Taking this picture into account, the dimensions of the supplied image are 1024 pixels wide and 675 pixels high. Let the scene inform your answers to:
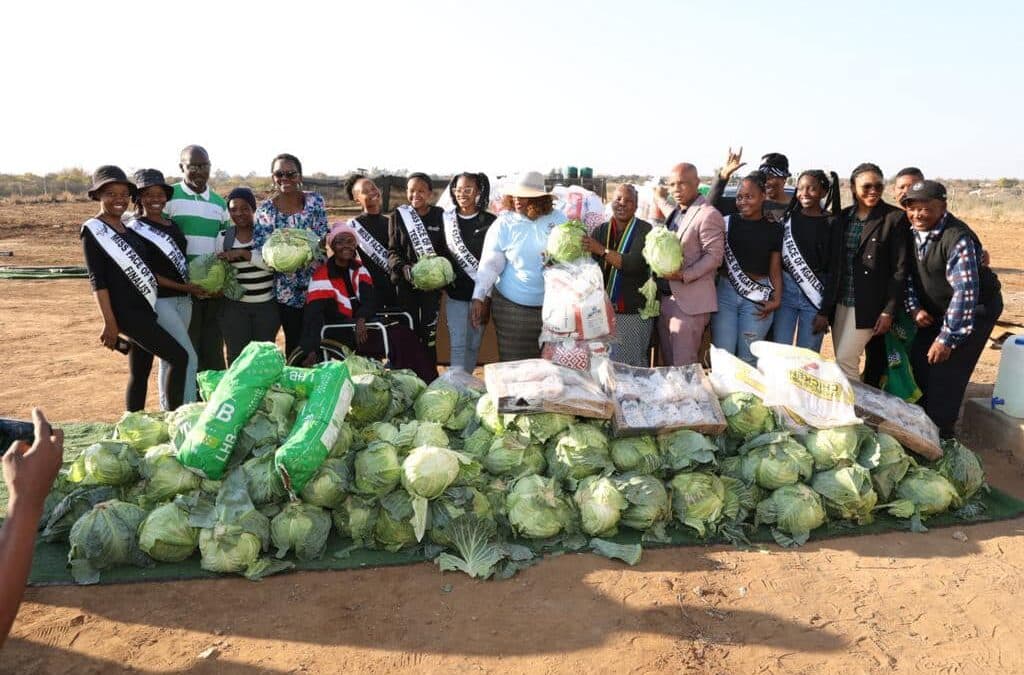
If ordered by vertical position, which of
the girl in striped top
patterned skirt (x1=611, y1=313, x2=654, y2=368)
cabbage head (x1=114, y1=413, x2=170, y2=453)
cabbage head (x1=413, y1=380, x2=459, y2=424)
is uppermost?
the girl in striped top

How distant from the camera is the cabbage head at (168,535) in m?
3.90

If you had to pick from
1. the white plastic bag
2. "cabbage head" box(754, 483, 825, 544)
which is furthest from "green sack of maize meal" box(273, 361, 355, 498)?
the white plastic bag

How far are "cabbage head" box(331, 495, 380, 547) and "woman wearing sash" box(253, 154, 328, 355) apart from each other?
87.6 inches

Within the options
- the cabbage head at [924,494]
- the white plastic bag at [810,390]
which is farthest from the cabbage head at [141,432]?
the cabbage head at [924,494]

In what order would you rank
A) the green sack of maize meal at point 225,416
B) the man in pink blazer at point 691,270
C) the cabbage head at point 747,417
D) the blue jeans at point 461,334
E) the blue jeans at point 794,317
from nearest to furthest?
the green sack of maize meal at point 225,416 < the cabbage head at point 747,417 < the man in pink blazer at point 691,270 < the blue jeans at point 794,317 < the blue jeans at point 461,334

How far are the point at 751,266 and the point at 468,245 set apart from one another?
8.10ft

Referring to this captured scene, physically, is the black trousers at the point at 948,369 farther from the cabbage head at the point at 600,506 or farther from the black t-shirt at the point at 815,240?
the cabbage head at the point at 600,506

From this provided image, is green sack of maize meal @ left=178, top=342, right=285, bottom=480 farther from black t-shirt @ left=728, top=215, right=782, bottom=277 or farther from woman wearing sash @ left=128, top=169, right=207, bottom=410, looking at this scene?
black t-shirt @ left=728, top=215, right=782, bottom=277

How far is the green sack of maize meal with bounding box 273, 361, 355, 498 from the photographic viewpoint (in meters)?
3.99

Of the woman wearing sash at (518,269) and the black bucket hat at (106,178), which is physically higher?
the black bucket hat at (106,178)

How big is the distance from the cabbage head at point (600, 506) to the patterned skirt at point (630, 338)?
1891 millimetres

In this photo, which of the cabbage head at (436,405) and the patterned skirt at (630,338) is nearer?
the cabbage head at (436,405)

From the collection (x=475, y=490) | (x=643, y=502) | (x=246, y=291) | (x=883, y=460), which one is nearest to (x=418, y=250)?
(x=246, y=291)

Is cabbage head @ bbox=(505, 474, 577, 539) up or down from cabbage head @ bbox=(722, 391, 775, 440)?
down
